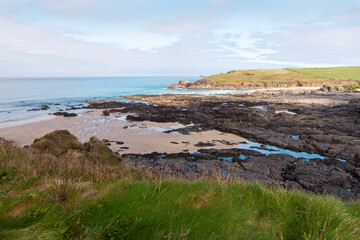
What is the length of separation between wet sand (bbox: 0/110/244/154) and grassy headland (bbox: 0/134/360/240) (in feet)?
41.9

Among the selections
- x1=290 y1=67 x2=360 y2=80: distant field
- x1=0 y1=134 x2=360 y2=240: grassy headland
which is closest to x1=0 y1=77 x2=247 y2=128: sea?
x1=0 y1=134 x2=360 y2=240: grassy headland

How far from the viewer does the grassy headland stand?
260 centimetres

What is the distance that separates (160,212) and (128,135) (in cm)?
→ 1964

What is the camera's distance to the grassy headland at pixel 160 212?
102 inches

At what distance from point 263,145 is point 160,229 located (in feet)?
57.6

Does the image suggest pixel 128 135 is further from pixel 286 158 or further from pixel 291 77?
pixel 291 77

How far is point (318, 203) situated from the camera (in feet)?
11.8

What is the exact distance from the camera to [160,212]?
9.93 feet

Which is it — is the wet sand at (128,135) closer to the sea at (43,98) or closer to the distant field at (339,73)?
the sea at (43,98)

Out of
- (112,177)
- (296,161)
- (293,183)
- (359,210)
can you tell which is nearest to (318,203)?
(359,210)

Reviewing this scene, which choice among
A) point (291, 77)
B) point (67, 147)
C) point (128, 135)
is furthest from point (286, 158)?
point (291, 77)

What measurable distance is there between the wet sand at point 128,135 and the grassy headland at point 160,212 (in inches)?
503

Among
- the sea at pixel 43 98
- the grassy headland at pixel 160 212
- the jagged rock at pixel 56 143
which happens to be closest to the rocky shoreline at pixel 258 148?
the grassy headland at pixel 160 212

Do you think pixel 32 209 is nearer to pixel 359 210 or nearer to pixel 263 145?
pixel 359 210
